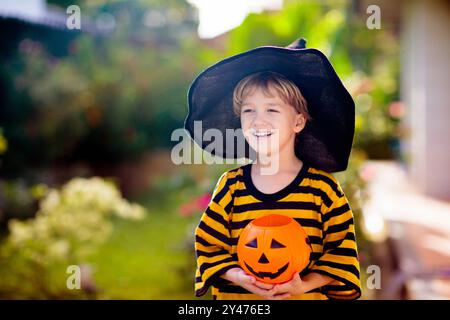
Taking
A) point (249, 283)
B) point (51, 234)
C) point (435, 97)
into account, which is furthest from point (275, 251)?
point (435, 97)

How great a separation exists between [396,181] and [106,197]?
769 centimetres

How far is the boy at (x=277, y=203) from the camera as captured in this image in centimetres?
176

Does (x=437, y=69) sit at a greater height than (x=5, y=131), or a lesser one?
greater

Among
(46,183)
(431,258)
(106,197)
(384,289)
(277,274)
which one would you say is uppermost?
(46,183)

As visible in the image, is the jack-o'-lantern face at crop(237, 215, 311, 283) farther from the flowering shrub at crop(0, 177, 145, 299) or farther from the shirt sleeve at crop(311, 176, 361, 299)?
the flowering shrub at crop(0, 177, 145, 299)

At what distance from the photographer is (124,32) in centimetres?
1020

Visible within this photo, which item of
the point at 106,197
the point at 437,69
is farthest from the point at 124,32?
the point at 106,197

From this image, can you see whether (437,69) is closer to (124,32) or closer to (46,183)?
(124,32)

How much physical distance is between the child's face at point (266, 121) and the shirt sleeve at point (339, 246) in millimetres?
221

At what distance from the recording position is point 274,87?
1797mm

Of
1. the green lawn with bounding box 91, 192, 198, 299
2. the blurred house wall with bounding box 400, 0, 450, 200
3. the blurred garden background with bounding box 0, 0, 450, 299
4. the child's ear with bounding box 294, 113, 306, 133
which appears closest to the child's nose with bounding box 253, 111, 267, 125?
the child's ear with bounding box 294, 113, 306, 133

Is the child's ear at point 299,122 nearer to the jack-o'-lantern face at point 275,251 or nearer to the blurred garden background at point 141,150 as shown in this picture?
the jack-o'-lantern face at point 275,251

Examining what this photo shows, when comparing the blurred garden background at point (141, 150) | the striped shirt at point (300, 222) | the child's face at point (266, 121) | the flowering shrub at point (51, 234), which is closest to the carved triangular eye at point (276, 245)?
the striped shirt at point (300, 222)

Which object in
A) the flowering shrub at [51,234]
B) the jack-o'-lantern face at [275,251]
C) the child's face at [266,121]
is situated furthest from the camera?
the flowering shrub at [51,234]
